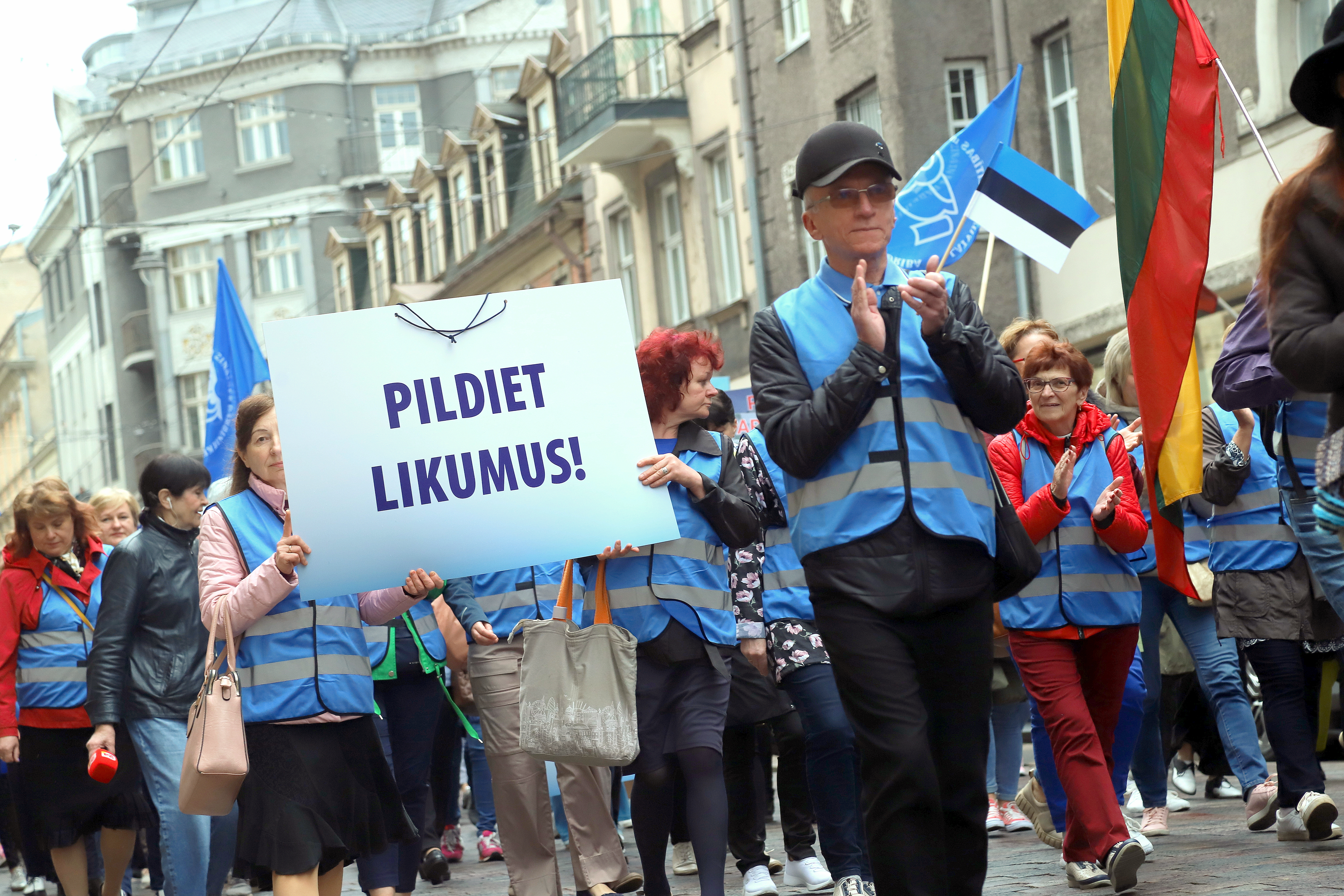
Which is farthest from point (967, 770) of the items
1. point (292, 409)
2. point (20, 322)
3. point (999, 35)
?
point (20, 322)

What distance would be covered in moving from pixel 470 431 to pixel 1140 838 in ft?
9.29

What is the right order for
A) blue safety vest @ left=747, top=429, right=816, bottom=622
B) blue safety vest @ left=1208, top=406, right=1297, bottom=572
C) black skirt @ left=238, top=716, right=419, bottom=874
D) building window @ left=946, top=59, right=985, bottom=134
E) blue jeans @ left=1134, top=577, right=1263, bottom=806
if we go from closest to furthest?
black skirt @ left=238, top=716, right=419, bottom=874 → blue safety vest @ left=1208, top=406, right=1297, bottom=572 → blue safety vest @ left=747, top=429, right=816, bottom=622 → blue jeans @ left=1134, top=577, right=1263, bottom=806 → building window @ left=946, top=59, right=985, bottom=134

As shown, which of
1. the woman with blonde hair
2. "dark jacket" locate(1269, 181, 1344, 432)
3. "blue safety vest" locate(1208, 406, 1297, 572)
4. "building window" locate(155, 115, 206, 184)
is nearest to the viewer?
"dark jacket" locate(1269, 181, 1344, 432)

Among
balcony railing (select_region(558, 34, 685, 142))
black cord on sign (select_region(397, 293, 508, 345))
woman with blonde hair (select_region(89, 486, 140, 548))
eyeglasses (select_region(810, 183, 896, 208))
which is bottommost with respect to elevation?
woman with blonde hair (select_region(89, 486, 140, 548))

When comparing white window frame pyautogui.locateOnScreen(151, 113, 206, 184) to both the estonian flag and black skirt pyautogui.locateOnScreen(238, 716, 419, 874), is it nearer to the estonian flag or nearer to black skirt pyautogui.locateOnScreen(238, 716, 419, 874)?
the estonian flag

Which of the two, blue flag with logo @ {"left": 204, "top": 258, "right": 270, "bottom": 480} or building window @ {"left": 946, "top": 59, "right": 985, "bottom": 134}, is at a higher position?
building window @ {"left": 946, "top": 59, "right": 985, "bottom": 134}

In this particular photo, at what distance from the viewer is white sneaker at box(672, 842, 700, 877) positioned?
8.10 meters

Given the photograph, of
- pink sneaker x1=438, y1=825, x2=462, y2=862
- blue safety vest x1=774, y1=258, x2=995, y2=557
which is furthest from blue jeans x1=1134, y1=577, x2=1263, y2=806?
pink sneaker x1=438, y1=825, x2=462, y2=862

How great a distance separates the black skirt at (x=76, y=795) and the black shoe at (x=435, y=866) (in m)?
1.32

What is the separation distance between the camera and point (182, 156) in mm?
54844

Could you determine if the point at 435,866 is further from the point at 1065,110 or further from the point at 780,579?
the point at 1065,110

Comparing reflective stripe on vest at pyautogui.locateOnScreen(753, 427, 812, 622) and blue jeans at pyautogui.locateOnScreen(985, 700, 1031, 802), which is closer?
reflective stripe on vest at pyautogui.locateOnScreen(753, 427, 812, 622)

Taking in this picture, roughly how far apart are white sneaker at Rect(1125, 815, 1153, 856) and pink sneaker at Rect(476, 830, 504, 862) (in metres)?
3.52

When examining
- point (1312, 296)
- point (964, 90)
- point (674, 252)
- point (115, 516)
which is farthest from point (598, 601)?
point (674, 252)
